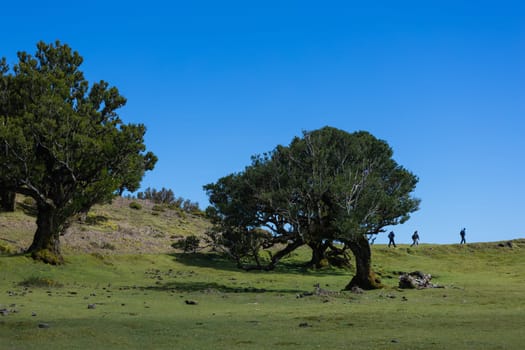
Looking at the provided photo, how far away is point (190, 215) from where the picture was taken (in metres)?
108

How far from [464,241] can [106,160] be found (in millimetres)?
58343

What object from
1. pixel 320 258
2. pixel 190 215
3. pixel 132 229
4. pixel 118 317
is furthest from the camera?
pixel 190 215

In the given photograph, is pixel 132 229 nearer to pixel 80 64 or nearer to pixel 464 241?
pixel 80 64

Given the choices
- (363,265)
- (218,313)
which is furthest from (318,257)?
(218,313)

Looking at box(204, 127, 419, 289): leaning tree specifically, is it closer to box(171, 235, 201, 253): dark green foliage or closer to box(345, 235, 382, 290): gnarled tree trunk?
box(345, 235, 382, 290): gnarled tree trunk

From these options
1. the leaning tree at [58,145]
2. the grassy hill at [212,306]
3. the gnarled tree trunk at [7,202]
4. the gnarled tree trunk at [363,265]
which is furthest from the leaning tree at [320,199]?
the gnarled tree trunk at [7,202]

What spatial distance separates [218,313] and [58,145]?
2943 centimetres

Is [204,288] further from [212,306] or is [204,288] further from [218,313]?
[218,313]

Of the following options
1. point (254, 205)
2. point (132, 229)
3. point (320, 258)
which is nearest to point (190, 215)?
point (132, 229)

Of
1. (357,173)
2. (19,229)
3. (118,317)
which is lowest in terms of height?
(118,317)

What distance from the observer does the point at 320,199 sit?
1613 inches

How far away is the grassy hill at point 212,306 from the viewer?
17406mm

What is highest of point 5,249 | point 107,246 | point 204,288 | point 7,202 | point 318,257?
point 7,202

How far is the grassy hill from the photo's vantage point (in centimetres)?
1741
